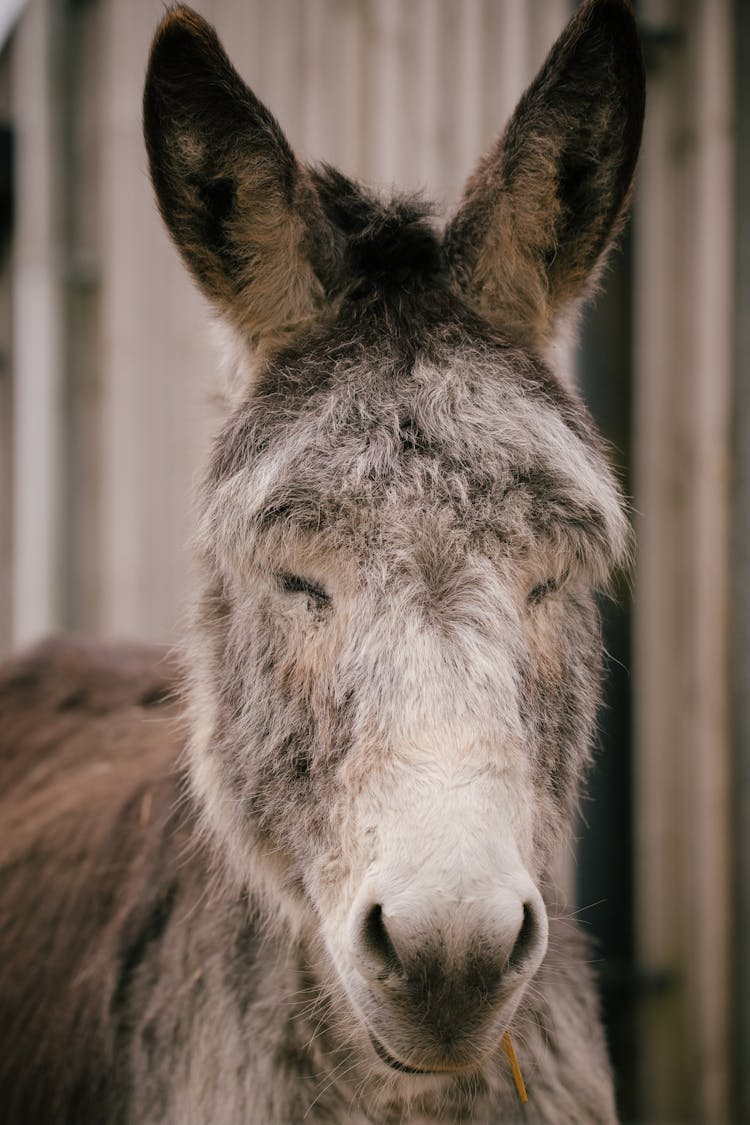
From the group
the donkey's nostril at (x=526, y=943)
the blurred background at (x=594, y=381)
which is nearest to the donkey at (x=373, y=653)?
the donkey's nostril at (x=526, y=943)

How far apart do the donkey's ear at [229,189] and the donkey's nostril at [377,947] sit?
1277 millimetres

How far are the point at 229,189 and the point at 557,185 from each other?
0.72 meters

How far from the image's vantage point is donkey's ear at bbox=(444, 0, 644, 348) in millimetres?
1942

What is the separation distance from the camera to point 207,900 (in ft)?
7.63

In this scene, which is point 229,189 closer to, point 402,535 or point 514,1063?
point 402,535

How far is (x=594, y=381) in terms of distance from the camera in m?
5.09

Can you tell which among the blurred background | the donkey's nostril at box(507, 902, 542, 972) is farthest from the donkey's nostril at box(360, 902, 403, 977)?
the blurred background

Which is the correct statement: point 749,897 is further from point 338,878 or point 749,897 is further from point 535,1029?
point 338,878

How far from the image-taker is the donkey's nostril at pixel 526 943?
56.4 inches

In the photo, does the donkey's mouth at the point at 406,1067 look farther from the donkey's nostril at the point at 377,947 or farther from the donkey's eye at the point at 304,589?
the donkey's eye at the point at 304,589

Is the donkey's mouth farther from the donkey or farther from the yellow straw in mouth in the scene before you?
the yellow straw in mouth

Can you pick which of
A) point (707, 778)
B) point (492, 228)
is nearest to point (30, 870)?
point (492, 228)

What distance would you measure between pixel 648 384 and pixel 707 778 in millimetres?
2104

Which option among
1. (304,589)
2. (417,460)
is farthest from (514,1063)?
(417,460)
